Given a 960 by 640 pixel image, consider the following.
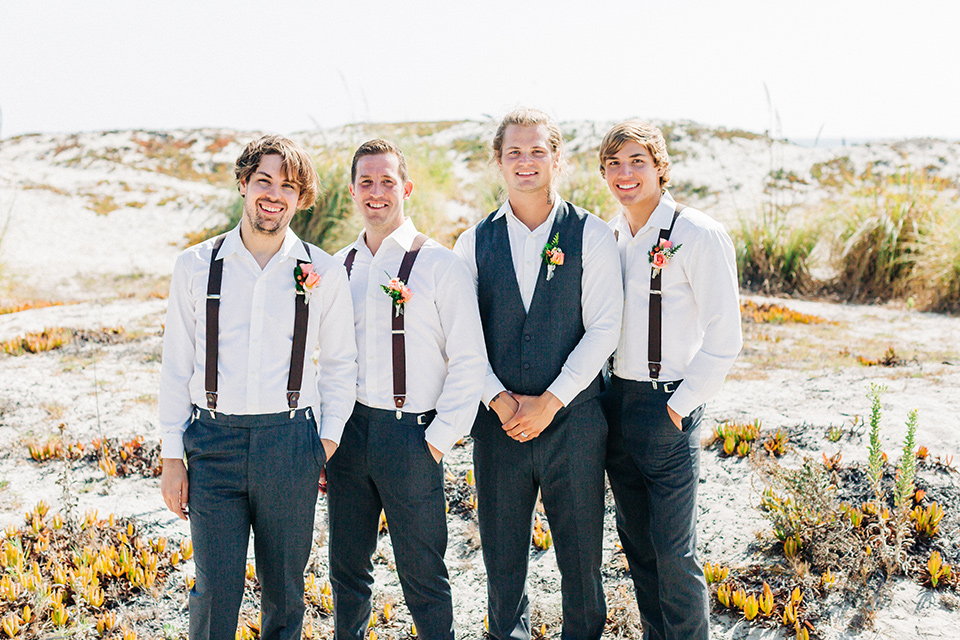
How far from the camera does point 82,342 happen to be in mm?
8133

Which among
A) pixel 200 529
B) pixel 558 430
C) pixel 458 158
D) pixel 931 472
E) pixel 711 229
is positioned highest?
pixel 458 158

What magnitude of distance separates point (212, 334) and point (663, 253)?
1813mm

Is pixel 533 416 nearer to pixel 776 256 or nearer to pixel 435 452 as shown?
pixel 435 452

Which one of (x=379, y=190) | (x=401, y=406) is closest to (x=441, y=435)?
(x=401, y=406)

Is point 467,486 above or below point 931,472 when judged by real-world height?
below

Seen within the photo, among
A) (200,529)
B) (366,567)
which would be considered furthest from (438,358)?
(200,529)

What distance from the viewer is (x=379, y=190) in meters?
2.90

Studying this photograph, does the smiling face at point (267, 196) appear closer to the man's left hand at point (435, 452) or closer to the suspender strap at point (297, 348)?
the suspender strap at point (297, 348)

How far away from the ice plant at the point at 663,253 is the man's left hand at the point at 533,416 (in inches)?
27.4

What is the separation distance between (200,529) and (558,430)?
144 cm

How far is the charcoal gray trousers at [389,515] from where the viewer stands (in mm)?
2742

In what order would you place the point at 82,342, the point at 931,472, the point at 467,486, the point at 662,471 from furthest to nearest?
the point at 82,342
the point at 467,486
the point at 931,472
the point at 662,471

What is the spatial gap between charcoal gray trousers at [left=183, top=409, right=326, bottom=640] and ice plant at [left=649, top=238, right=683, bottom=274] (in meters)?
1.56

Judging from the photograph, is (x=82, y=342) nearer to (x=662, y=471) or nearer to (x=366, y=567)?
(x=366, y=567)
